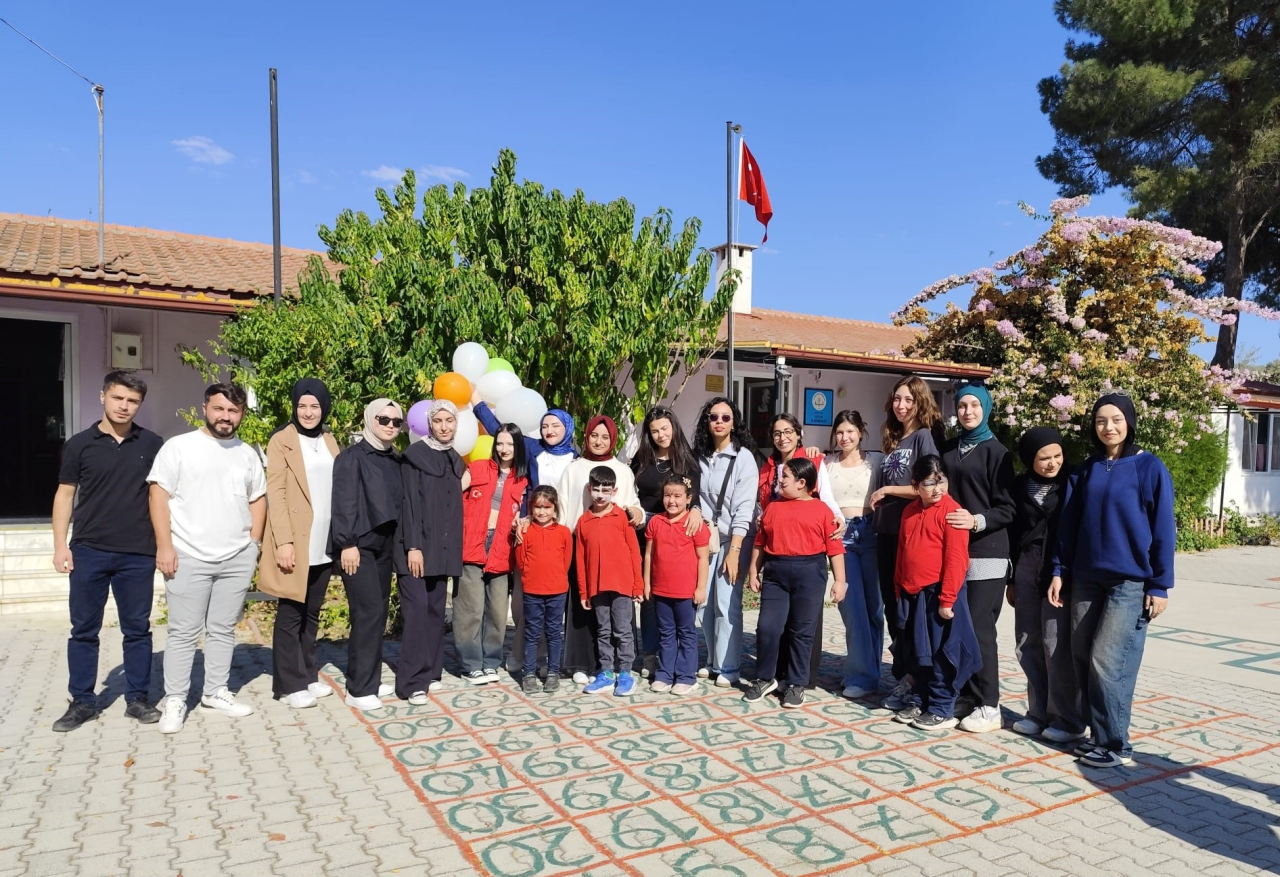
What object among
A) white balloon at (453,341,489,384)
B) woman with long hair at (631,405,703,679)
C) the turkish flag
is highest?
the turkish flag

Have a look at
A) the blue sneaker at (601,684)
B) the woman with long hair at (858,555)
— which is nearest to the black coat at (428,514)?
the blue sneaker at (601,684)

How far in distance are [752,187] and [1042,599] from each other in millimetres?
7523

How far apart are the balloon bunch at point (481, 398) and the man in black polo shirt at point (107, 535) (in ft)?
6.19

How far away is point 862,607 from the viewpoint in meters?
5.11

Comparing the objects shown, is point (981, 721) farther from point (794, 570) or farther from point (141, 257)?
point (141, 257)

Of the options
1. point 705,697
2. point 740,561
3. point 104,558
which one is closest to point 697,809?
point 705,697

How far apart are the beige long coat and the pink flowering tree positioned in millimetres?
11091

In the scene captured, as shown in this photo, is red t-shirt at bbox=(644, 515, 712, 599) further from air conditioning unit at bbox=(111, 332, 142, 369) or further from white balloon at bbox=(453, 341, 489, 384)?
air conditioning unit at bbox=(111, 332, 142, 369)

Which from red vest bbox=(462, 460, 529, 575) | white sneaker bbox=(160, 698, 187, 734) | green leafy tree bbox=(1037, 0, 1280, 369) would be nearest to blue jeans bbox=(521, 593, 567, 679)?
red vest bbox=(462, 460, 529, 575)

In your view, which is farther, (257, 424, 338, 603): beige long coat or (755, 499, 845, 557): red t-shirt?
(755, 499, 845, 557): red t-shirt

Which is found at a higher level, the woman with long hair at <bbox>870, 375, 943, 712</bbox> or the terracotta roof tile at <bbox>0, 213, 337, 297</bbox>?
the terracotta roof tile at <bbox>0, 213, 337, 297</bbox>

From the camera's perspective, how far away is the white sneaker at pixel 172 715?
4465mm

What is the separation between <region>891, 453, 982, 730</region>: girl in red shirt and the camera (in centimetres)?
438

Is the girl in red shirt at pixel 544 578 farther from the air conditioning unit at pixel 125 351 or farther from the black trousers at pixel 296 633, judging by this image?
the air conditioning unit at pixel 125 351
